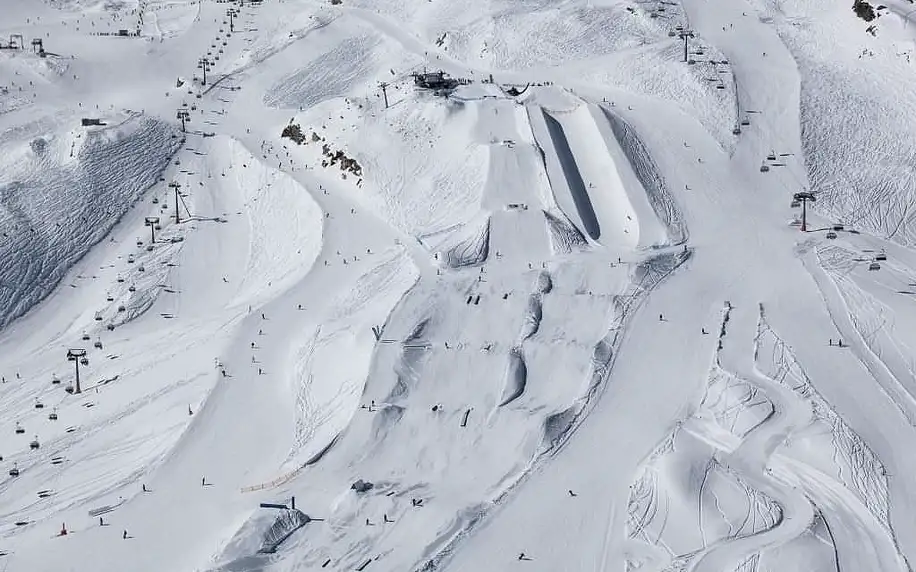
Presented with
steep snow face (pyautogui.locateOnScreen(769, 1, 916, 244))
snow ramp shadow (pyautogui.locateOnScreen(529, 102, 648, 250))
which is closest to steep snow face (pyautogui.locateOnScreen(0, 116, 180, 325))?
snow ramp shadow (pyautogui.locateOnScreen(529, 102, 648, 250))

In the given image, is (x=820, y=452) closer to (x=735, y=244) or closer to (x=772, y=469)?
(x=772, y=469)

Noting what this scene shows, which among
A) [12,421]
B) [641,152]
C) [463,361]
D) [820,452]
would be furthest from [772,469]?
[12,421]

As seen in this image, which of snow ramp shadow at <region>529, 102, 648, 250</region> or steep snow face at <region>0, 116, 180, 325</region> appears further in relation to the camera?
steep snow face at <region>0, 116, 180, 325</region>

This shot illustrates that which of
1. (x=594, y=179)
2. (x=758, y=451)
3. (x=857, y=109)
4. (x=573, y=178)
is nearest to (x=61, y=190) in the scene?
(x=573, y=178)

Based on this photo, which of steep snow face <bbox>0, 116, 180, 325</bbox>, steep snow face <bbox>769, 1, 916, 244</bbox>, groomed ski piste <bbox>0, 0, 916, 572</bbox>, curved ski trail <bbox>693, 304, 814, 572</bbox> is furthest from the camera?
steep snow face <bbox>769, 1, 916, 244</bbox>

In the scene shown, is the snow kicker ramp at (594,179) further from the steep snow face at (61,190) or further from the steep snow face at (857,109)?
the steep snow face at (61,190)

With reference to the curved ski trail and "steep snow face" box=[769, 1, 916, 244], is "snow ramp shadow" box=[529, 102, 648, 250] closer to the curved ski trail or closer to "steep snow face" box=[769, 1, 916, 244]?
the curved ski trail

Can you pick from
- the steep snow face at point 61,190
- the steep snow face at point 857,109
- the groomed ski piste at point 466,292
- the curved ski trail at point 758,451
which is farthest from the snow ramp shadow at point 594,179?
the steep snow face at point 61,190
